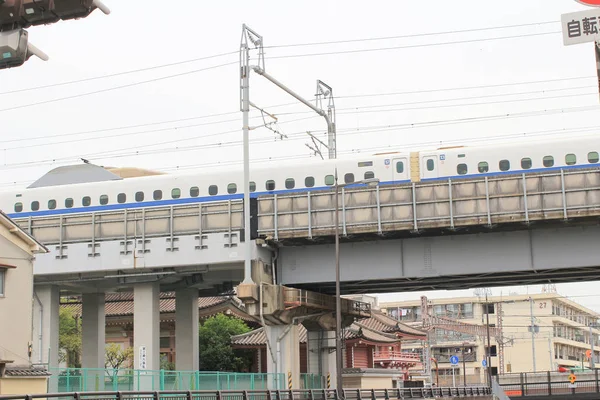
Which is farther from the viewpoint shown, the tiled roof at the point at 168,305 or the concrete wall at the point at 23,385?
the tiled roof at the point at 168,305

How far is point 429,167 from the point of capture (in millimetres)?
47750

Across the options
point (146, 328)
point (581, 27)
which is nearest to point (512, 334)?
point (146, 328)

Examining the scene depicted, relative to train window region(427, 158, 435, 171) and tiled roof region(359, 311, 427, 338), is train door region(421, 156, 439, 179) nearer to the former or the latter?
train window region(427, 158, 435, 171)

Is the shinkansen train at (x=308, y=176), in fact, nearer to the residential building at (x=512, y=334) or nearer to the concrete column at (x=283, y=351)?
the concrete column at (x=283, y=351)

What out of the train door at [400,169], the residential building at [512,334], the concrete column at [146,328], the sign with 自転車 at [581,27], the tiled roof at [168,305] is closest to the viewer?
the sign with 自転車 at [581,27]

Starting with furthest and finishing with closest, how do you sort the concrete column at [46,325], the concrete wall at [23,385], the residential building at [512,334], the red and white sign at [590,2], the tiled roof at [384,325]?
the residential building at [512,334] → the tiled roof at [384,325] → the concrete column at [46,325] → the concrete wall at [23,385] → the red and white sign at [590,2]

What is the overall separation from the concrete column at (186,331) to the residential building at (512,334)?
229 ft

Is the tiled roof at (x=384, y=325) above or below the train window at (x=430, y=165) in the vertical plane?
below

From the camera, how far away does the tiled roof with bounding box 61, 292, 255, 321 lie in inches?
2953

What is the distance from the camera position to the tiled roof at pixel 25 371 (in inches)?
1300

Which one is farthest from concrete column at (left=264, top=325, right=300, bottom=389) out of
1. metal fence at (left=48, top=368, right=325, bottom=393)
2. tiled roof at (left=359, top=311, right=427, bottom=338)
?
tiled roof at (left=359, top=311, right=427, bottom=338)

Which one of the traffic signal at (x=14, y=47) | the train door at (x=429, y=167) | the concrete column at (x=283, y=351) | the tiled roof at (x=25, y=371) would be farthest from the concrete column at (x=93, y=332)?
the traffic signal at (x=14, y=47)

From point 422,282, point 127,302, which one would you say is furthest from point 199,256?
point 127,302

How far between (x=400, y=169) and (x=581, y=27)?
33.2m
